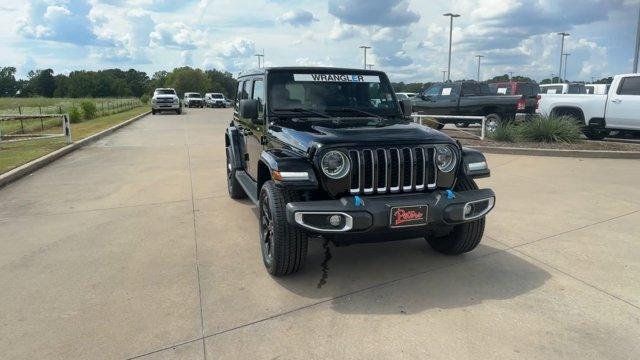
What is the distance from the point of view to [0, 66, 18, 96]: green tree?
111 m

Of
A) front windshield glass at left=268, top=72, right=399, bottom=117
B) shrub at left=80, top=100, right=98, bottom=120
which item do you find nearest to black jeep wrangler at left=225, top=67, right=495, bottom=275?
front windshield glass at left=268, top=72, right=399, bottom=117

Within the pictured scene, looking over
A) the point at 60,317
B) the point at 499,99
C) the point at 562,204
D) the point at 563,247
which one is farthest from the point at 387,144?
the point at 499,99

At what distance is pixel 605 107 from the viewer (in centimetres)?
1251

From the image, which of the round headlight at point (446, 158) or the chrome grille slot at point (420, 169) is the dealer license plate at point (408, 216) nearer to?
the chrome grille slot at point (420, 169)

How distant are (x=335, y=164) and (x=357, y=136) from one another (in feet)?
1.09

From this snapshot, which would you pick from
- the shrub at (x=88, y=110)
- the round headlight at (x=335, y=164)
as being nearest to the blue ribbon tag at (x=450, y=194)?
the round headlight at (x=335, y=164)

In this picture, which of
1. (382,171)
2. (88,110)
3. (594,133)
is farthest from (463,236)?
(88,110)

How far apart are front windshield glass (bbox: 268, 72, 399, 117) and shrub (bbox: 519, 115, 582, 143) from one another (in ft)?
26.7

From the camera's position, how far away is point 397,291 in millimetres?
3877

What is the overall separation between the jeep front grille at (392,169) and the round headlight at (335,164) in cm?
Result: 5

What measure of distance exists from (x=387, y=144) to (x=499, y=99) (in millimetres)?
12346

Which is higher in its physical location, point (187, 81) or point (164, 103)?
point (187, 81)

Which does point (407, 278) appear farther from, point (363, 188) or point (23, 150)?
point (23, 150)

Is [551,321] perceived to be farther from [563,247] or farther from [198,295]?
[198,295]
